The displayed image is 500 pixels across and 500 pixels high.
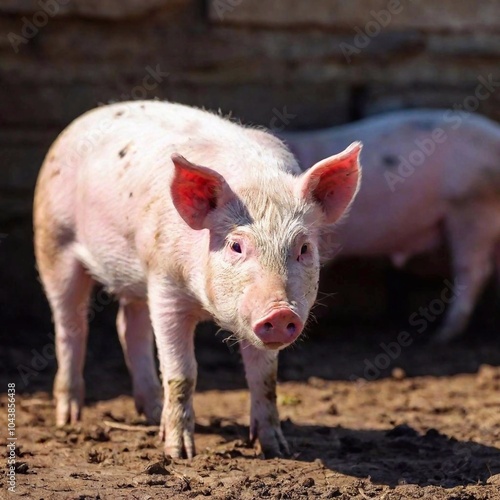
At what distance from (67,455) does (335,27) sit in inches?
158

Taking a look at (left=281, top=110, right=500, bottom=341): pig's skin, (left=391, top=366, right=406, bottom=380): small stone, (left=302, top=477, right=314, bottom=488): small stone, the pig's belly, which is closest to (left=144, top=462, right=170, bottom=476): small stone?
(left=302, top=477, right=314, bottom=488): small stone

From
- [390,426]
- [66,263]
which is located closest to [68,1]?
[66,263]

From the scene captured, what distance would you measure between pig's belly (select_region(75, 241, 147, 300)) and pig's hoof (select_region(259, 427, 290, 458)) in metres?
0.77

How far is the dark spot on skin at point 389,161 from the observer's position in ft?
23.5

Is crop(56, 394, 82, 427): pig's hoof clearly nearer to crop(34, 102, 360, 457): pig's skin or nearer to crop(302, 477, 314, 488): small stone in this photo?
crop(34, 102, 360, 457): pig's skin

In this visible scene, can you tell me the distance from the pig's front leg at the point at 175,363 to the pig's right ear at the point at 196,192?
0.41 m

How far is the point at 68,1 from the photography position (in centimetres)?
655

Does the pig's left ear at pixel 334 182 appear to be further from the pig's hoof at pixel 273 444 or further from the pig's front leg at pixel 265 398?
the pig's hoof at pixel 273 444

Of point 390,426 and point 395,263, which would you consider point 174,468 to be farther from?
point 395,263

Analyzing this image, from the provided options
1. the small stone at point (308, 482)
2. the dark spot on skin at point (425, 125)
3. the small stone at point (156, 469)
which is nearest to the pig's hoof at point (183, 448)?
the small stone at point (156, 469)

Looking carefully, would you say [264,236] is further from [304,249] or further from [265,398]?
[265,398]

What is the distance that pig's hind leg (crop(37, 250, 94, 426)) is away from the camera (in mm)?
4922

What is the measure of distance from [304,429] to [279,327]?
153 centimetres

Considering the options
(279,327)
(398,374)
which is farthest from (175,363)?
(398,374)
